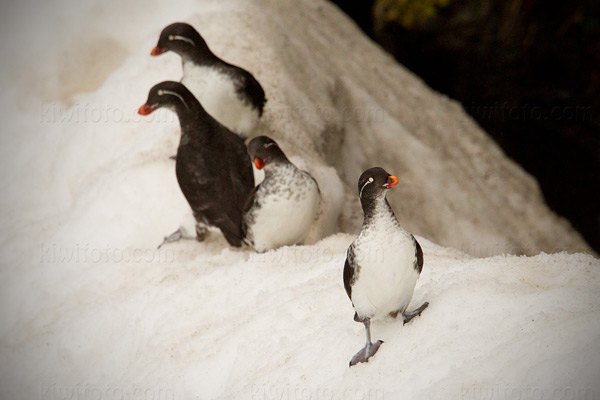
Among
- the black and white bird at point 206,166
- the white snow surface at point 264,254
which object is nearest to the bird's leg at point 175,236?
the white snow surface at point 264,254

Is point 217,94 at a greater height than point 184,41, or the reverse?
point 184,41

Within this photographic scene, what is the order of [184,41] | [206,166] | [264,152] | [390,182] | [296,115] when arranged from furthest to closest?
[296,115] < [184,41] < [206,166] < [264,152] < [390,182]

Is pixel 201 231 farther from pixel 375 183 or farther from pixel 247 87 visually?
pixel 375 183

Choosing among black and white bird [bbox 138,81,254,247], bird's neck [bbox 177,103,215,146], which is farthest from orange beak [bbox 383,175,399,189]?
bird's neck [bbox 177,103,215,146]

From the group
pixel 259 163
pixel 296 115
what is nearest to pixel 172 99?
pixel 259 163

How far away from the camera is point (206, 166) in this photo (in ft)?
11.4

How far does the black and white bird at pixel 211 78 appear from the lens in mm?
3844

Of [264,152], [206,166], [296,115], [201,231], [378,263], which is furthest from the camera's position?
[296,115]

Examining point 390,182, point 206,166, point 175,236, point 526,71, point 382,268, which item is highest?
point 390,182

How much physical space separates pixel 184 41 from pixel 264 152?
3.23 ft

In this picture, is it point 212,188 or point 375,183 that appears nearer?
point 375,183

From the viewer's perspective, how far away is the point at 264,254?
341 cm

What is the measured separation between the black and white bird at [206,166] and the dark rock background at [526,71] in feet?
14.9

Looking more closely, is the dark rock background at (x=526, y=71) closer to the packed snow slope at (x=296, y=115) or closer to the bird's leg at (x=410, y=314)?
the packed snow slope at (x=296, y=115)
